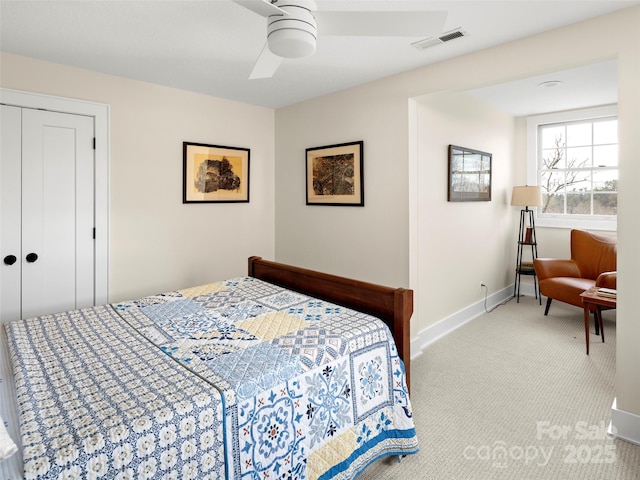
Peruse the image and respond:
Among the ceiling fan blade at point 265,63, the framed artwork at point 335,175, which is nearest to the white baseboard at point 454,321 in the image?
the framed artwork at point 335,175

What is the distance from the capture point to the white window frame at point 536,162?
455 cm

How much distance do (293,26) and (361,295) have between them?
4.79 feet

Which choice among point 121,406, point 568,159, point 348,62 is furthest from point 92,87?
point 568,159

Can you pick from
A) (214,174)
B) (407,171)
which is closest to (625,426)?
(407,171)

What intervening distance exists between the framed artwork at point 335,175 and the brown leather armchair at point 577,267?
2.33m

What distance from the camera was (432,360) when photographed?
329 centimetres

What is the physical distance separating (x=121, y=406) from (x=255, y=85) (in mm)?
2951

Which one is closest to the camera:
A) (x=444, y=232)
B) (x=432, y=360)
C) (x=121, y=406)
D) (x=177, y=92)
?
(x=121, y=406)

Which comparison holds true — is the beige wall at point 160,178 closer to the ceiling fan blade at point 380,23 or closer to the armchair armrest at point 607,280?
the ceiling fan blade at point 380,23

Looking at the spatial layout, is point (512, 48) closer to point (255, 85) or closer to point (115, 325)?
point (255, 85)

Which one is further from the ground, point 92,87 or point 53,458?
point 92,87

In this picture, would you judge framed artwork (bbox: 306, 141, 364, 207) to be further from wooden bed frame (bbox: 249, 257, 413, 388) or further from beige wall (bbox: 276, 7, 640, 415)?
wooden bed frame (bbox: 249, 257, 413, 388)

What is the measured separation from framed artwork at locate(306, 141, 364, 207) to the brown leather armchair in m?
2.33

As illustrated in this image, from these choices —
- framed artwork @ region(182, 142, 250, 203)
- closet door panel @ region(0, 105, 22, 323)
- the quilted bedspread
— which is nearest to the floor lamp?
framed artwork @ region(182, 142, 250, 203)
